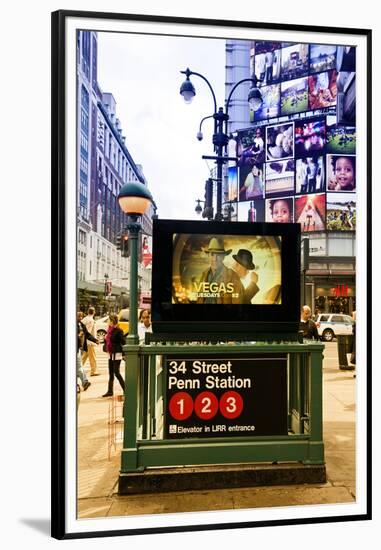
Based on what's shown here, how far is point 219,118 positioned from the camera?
11.0 feet

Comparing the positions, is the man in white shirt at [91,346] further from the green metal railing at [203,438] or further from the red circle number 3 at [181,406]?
the red circle number 3 at [181,406]

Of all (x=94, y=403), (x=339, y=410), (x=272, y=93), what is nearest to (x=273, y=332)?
(x=339, y=410)

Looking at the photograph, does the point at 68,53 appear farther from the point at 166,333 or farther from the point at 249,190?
the point at 166,333

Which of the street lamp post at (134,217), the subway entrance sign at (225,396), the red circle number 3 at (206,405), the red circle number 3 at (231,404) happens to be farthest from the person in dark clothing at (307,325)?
the street lamp post at (134,217)

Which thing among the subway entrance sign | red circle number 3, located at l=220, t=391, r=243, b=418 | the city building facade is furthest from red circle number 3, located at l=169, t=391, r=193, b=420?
the city building facade

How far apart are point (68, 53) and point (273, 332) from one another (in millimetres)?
2823

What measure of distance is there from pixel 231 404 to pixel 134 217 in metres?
1.78

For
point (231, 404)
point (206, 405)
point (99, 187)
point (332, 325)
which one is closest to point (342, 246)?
point (332, 325)

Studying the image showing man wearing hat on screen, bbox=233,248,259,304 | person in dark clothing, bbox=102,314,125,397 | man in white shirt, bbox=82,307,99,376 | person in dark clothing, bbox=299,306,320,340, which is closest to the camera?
man in white shirt, bbox=82,307,99,376

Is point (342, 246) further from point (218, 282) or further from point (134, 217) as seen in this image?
point (134, 217)

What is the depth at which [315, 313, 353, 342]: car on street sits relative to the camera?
334 centimetres

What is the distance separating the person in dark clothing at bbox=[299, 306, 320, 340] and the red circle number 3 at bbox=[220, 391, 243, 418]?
2.90 ft

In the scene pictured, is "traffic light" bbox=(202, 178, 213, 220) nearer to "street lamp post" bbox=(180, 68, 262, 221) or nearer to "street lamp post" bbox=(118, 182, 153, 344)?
"street lamp post" bbox=(180, 68, 262, 221)

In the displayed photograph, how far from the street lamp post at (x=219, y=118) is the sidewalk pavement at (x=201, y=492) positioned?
179 cm
